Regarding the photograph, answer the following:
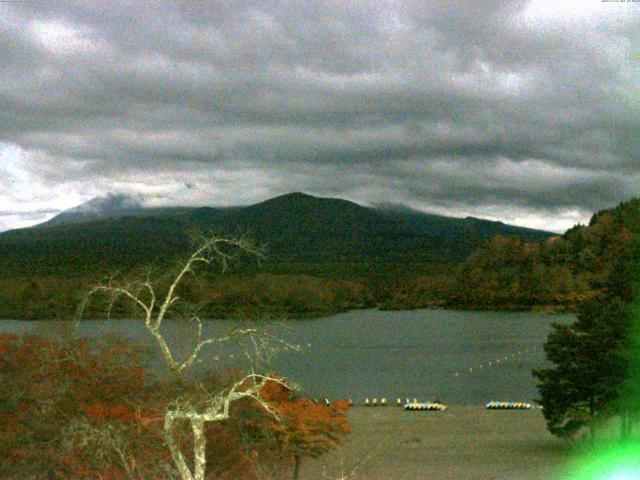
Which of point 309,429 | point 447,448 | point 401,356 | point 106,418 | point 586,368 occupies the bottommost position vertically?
point 401,356

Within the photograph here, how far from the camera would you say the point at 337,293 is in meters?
111

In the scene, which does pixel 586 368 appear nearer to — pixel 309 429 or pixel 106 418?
pixel 309 429

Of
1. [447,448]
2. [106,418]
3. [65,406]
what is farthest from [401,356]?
[106,418]

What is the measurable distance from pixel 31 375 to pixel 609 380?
13370mm

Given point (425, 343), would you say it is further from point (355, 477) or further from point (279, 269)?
point (279, 269)

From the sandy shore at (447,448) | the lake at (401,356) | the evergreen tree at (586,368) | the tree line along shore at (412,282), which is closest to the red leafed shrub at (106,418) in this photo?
the sandy shore at (447,448)

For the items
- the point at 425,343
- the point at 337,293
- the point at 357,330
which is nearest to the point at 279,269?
the point at 337,293

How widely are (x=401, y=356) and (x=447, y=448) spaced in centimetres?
3449

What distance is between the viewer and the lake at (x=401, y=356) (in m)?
38.5

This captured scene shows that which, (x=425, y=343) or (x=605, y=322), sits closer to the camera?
(x=605, y=322)

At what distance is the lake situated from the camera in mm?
38469

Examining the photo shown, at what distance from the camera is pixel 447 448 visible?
21.6 metres

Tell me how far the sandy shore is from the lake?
14.3 feet

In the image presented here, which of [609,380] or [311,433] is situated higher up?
[609,380]
